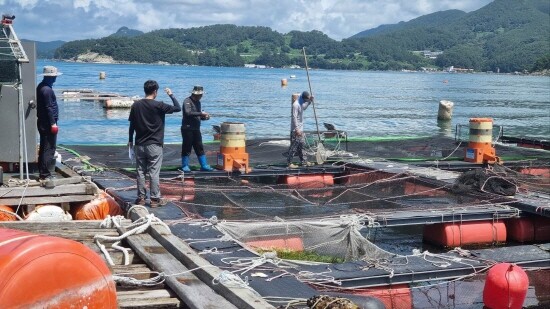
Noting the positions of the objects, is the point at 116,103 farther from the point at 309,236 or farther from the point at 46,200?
the point at 309,236

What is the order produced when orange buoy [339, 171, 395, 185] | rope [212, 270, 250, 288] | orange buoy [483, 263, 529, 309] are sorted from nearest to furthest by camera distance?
rope [212, 270, 250, 288], orange buoy [483, 263, 529, 309], orange buoy [339, 171, 395, 185]

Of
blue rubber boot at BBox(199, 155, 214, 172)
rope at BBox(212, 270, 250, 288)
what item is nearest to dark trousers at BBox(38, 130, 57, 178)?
blue rubber boot at BBox(199, 155, 214, 172)

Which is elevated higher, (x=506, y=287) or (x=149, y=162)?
(x=149, y=162)

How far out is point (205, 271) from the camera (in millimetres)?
6934

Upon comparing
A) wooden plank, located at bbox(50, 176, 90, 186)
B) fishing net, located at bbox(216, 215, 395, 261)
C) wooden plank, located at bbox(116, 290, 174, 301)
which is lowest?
fishing net, located at bbox(216, 215, 395, 261)

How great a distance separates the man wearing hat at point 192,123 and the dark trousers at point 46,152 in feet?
11.2

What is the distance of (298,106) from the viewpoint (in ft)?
54.3

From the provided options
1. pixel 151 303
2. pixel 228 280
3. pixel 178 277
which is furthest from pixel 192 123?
pixel 151 303

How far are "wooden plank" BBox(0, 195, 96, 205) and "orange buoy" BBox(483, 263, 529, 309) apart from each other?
6.24m

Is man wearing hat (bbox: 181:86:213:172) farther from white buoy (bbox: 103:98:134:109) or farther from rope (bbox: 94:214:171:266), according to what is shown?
white buoy (bbox: 103:98:134:109)

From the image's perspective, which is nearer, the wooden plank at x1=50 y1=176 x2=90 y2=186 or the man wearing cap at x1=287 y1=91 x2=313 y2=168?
the wooden plank at x1=50 y1=176 x2=90 y2=186

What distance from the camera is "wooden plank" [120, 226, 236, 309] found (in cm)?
624

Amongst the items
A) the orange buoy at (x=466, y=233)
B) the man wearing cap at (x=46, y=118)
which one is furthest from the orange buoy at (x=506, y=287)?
the man wearing cap at (x=46, y=118)

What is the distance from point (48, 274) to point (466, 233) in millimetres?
8811
